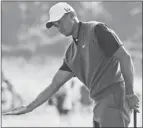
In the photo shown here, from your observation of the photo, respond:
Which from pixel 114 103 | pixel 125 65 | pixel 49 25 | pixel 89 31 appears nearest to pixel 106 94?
pixel 114 103

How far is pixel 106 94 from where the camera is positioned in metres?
1.77

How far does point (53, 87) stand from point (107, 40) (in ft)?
1.81

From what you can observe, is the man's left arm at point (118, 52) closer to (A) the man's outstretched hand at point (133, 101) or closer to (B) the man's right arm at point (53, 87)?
(A) the man's outstretched hand at point (133, 101)

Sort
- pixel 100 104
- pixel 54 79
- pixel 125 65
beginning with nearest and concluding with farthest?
pixel 125 65, pixel 100 104, pixel 54 79

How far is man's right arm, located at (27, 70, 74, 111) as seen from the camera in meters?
2.03

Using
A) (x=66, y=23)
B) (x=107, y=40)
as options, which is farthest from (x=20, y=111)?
(x=107, y=40)

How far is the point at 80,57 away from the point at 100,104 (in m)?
0.26

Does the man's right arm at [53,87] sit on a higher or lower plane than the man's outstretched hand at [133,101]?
higher

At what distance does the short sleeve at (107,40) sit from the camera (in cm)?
166

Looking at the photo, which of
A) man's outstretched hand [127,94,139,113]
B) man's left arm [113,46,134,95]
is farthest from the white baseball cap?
man's outstretched hand [127,94,139,113]

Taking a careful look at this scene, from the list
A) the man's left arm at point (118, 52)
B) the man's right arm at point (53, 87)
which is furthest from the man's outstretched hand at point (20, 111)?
the man's left arm at point (118, 52)

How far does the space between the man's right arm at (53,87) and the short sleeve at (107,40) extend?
1.28 feet

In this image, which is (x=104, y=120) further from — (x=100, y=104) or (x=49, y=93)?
(x=49, y=93)

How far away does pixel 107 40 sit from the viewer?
1.66 meters
